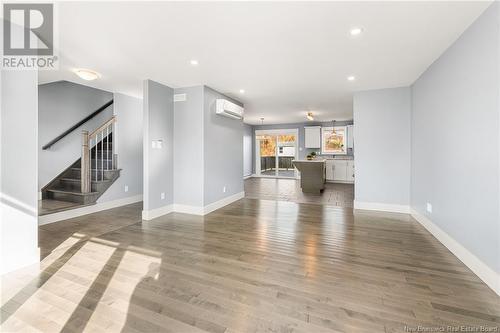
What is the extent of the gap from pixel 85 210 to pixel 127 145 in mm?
1689

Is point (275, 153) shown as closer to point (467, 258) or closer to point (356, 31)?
point (356, 31)

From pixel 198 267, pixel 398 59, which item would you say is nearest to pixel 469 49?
pixel 398 59

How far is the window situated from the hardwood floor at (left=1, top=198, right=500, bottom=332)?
650cm

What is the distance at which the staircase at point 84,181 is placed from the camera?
468 cm

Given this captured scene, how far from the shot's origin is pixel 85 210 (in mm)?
4648

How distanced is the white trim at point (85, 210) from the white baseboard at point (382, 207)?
5096 millimetres

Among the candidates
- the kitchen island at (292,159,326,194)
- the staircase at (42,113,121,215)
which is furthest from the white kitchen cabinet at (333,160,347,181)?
the staircase at (42,113,121,215)

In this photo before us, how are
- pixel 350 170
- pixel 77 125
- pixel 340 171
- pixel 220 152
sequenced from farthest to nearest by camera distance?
1. pixel 340 171
2. pixel 350 170
3. pixel 77 125
4. pixel 220 152

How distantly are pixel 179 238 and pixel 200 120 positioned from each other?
227cm

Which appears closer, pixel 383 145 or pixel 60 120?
pixel 383 145

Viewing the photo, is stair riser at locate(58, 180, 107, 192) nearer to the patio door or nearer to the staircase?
the staircase

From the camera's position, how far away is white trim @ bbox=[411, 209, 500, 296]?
2.09 meters

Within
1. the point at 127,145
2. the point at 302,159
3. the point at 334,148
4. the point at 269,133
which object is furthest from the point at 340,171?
the point at 127,145

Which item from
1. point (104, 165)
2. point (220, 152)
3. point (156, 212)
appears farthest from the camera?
point (104, 165)
